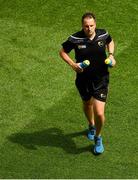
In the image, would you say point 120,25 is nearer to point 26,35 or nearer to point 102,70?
point 26,35

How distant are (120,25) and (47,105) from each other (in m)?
3.34

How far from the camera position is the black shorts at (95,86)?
8.42 meters

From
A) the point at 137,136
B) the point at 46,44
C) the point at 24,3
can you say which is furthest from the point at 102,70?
the point at 24,3

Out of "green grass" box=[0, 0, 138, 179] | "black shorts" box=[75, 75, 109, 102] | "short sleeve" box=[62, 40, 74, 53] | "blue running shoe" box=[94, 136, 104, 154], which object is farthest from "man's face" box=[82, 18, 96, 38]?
"green grass" box=[0, 0, 138, 179]

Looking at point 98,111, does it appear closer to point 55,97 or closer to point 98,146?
point 98,146

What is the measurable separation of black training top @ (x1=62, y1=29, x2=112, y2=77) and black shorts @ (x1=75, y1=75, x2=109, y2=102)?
11 cm

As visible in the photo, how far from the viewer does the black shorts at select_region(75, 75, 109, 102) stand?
8422 millimetres

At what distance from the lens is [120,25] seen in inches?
491

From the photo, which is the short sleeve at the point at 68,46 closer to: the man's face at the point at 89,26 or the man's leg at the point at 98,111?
the man's face at the point at 89,26

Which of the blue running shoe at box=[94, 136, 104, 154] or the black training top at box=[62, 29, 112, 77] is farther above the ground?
the black training top at box=[62, 29, 112, 77]

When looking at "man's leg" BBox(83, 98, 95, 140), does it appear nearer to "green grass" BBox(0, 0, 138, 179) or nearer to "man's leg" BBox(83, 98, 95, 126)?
"man's leg" BBox(83, 98, 95, 126)

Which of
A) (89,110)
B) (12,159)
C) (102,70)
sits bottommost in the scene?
(12,159)

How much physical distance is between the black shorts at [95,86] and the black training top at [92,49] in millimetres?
109

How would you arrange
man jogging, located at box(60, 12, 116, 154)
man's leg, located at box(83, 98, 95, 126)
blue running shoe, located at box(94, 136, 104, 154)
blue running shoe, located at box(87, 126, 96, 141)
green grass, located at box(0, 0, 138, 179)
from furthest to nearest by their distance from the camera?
blue running shoe, located at box(87, 126, 96, 141) < man's leg, located at box(83, 98, 95, 126) < blue running shoe, located at box(94, 136, 104, 154) < green grass, located at box(0, 0, 138, 179) < man jogging, located at box(60, 12, 116, 154)
